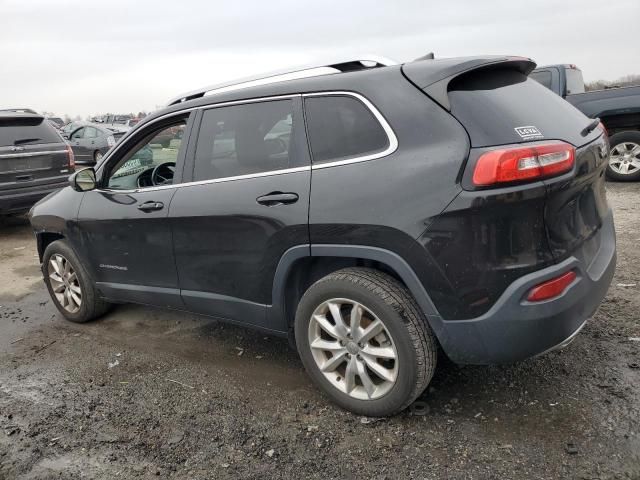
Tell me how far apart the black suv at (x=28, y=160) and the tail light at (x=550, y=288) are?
23.4 ft

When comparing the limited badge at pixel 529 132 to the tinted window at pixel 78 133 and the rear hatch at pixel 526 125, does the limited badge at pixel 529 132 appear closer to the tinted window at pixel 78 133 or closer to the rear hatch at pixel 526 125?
the rear hatch at pixel 526 125

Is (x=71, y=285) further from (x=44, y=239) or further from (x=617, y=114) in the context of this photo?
(x=617, y=114)

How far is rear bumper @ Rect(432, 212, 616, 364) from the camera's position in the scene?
7.61ft

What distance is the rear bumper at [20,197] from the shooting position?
7.19 metres

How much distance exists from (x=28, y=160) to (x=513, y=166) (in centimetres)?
723

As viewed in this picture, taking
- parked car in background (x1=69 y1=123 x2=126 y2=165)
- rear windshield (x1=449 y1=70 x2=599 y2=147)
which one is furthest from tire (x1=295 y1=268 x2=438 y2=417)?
parked car in background (x1=69 y1=123 x2=126 y2=165)

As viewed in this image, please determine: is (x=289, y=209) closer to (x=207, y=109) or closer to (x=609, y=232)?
(x=207, y=109)

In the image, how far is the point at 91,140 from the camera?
17.1 meters

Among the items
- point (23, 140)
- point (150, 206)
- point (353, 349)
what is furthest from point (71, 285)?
point (23, 140)

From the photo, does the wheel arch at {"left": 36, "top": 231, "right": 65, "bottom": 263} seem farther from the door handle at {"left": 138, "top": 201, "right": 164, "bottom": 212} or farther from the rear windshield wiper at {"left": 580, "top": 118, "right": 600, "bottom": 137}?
the rear windshield wiper at {"left": 580, "top": 118, "right": 600, "bottom": 137}

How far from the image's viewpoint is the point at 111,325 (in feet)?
14.4

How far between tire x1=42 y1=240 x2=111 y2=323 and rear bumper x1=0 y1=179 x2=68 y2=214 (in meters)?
3.29

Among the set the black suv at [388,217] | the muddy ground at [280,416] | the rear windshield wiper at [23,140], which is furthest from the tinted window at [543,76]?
the rear windshield wiper at [23,140]

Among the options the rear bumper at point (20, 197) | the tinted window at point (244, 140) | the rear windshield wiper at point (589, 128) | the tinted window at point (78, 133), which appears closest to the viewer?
the rear windshield wiper at point (589, 128)
